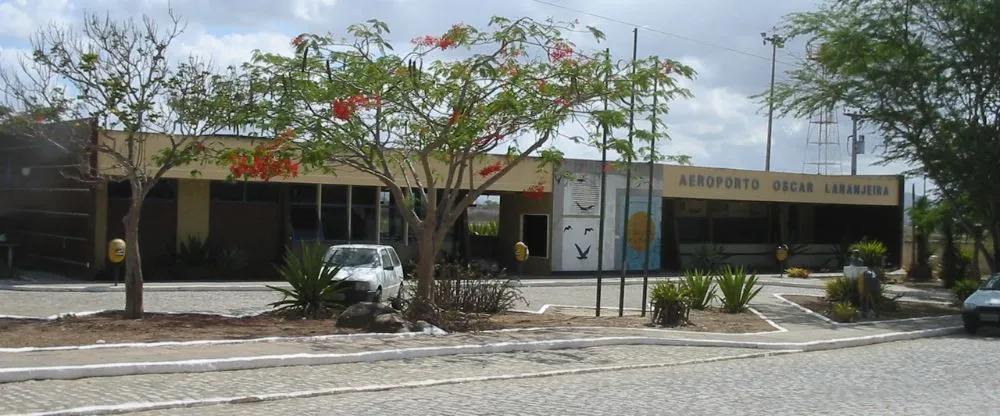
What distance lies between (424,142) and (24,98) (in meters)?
6.23

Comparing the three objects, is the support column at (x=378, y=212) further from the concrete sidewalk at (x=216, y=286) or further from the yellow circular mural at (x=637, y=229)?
the yellow circular mural at (x=637, y=229)

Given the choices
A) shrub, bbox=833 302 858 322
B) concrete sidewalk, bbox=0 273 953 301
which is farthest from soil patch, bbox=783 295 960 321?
concrete sidewalk, bbox=0 273 953 301

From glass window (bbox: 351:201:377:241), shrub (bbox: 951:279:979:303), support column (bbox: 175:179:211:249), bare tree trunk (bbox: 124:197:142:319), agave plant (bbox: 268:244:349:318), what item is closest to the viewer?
bare tree trunk (bbox: 124:197:142:319)

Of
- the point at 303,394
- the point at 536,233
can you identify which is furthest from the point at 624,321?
the point at 536,233

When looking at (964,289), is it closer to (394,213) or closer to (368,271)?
(368,271)

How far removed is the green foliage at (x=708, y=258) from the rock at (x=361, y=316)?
936 inches

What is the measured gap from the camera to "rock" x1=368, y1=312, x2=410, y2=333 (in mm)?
15562

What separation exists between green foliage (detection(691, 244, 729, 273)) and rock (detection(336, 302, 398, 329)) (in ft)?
78.0

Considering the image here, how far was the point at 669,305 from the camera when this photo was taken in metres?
19.2

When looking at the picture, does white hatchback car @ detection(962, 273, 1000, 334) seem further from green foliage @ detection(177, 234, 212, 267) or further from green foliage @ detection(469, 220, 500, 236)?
green foliage @ detection(469, 220, 500, 236)

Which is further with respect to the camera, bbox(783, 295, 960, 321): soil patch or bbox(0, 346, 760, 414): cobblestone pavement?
bbox(783, 295, 960, 321): soil patch

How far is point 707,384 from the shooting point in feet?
41.5

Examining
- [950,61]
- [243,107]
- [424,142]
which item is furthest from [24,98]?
[950,61]

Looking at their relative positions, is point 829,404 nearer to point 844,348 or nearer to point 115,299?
point 844,348
